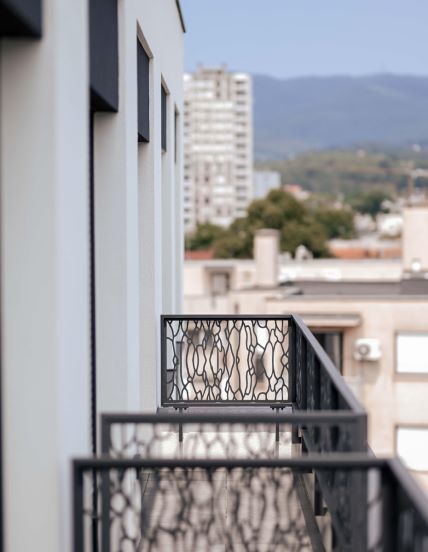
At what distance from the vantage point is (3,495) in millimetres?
3676

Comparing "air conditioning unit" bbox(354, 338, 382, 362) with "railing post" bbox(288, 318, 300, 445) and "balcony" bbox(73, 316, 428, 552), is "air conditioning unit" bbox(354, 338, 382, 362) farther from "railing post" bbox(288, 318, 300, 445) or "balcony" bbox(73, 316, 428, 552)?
"balcony" bbox(73, 316, 428, 552)

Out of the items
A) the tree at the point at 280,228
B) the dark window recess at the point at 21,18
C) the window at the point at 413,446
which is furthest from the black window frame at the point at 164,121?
the tree at the point at 280,228

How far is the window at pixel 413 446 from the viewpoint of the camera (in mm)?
22469

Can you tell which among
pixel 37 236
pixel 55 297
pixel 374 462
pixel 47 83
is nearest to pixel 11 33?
pixel 47 83

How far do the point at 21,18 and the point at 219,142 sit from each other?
172026 millimetres

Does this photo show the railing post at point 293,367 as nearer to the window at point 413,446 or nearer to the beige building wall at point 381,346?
the beige building wall at point 381,346

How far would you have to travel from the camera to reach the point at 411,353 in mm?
22875

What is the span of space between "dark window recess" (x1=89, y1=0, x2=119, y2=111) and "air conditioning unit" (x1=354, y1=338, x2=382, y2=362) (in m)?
17.7

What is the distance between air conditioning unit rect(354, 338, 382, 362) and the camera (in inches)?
892

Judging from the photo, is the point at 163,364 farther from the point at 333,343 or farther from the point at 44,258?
the point at 333,343

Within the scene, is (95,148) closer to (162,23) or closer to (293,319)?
(293,319)

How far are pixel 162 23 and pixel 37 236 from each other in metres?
5.89

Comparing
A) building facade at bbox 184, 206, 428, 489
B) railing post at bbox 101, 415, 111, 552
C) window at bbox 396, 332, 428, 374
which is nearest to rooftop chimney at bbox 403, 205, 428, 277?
building facade at bbox 184, 206, 428, 489

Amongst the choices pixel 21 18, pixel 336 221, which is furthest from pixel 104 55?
pixel 336 221
